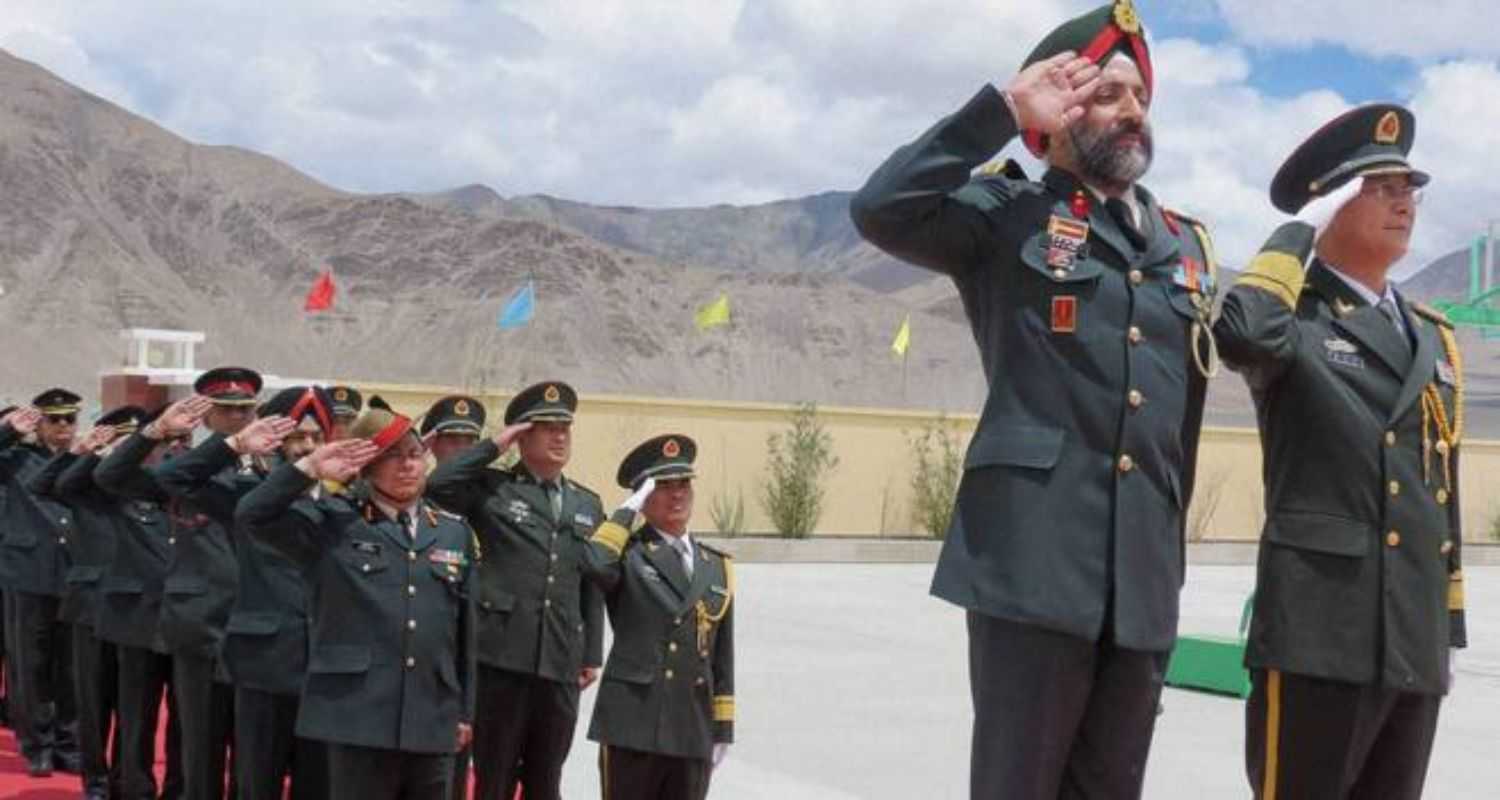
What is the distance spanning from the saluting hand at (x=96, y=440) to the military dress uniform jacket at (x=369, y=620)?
2486mm

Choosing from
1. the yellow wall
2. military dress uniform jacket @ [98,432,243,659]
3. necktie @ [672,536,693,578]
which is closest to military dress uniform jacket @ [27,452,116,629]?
military dress uniform jacket @ [98,432,243,659]

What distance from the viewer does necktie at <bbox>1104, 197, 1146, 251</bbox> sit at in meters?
2.89

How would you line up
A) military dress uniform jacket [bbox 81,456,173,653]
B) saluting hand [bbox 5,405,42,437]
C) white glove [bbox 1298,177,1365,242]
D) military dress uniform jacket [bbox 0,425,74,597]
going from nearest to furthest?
white glove [bbox 1298,177,1365,242] < military dress uniform jacket [bbox 81,456,173,653] < military dress uniform jacket [bbox 0,425,74,597] < saluting hand [bbox 5,405,42,437]

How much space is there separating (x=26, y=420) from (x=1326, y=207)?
6982 mm

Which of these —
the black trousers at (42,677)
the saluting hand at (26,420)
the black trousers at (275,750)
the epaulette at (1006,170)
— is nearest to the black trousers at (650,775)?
the black trousers at (275,750)

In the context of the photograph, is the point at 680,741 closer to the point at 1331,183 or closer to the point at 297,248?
the point at 1331,183

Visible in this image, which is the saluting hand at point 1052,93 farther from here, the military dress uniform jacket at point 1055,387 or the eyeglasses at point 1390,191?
the eyeglasses at point 1390,191

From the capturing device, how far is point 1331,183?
3.61 meters

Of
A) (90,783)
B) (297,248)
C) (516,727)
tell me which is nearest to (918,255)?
(516,727)

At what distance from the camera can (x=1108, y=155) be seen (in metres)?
2.85

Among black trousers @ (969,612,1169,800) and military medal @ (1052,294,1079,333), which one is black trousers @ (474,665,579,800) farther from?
military medal @ (1052,294,1079,333)

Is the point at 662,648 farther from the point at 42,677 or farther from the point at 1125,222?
the point at 42,677

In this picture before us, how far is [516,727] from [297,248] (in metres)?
66.4

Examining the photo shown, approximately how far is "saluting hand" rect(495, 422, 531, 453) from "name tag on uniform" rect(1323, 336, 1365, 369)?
3.20 meters
